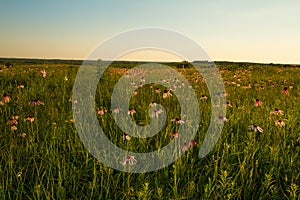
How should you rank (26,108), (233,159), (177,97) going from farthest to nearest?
(177,97)
(26,108)
(233,159)

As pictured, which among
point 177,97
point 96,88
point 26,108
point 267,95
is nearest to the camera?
point 26,108

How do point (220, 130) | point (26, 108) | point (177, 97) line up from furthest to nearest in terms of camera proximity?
1. point (177, 97)
2. point (26, 108)
3. point (220, 130)

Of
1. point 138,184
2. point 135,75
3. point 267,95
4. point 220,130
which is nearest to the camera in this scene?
point 138,184

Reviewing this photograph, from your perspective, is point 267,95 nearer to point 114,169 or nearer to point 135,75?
point 135,75

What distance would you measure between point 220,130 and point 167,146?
2.42 feet

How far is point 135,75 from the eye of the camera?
24.7ft

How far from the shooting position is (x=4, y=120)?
12.8ft

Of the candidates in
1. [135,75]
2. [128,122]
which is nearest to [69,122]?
[128,122]

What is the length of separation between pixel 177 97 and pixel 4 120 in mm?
2764

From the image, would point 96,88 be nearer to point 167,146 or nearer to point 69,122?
point 69,122

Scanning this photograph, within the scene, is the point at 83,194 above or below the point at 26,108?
below

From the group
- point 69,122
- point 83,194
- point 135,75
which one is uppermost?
point 135,75

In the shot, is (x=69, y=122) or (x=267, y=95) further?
(x=267, y=95)

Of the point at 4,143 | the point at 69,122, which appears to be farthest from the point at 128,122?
the point at 4,143
